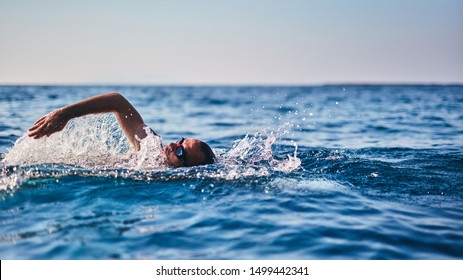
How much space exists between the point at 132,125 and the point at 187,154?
87 centimetres

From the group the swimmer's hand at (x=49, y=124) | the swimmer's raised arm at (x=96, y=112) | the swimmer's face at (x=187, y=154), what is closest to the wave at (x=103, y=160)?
the swimmer's face at (x=187, y=154)

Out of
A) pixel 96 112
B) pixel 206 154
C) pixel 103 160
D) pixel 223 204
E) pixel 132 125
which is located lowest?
pixel 223 204

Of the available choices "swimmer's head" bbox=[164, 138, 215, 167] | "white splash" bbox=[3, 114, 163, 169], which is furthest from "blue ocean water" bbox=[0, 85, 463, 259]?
A: "swimmer's head" bbox=[164, 138, 215, 167]

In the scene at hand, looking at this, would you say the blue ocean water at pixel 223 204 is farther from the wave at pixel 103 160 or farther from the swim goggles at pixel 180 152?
the swim goggles at pixel 180 152

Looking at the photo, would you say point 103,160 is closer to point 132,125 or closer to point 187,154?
point 132,125

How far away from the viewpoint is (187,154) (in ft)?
18.7

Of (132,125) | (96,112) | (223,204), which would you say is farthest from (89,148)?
(223,204)

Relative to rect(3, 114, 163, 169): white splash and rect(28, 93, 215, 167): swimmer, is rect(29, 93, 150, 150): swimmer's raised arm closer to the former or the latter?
rect(28, 93, 215, 167): swimmer

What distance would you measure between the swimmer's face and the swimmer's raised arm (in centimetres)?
47

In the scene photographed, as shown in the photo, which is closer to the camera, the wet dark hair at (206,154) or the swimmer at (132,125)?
the swimmer at (132,125)

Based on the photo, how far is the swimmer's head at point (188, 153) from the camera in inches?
224

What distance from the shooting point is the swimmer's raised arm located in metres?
4.95

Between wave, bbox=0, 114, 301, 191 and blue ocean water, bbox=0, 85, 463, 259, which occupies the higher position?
wave, bbox=0, 114, 301, 191
